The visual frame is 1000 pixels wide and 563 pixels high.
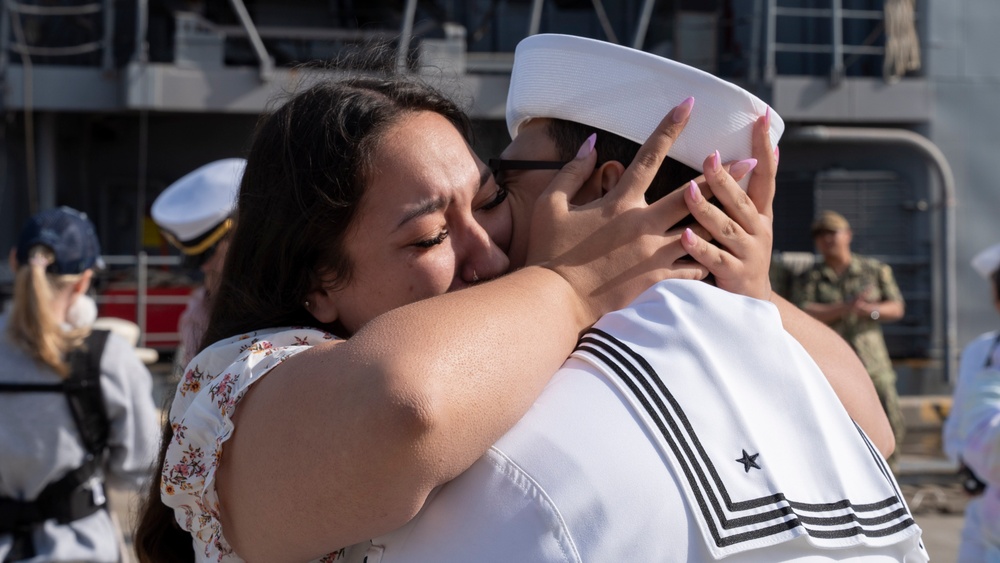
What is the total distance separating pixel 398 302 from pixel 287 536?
351 mm

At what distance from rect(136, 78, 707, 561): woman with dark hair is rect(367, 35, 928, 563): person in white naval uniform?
0.16ft

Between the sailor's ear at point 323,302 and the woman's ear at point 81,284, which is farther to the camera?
the woman's ear at point 81,284

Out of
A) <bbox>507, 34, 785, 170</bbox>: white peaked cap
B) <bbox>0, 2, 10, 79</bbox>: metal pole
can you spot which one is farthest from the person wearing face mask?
<bbox>0, 2, 10, 79</bbox>: metal pole

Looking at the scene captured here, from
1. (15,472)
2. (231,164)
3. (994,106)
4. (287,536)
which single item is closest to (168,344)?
(231,164)

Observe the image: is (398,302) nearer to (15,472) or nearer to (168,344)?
(15,472)

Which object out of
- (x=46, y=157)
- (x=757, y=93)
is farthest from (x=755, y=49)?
(x=46, y=157)

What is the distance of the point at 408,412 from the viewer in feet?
3.10

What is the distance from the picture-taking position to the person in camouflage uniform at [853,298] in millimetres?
6645

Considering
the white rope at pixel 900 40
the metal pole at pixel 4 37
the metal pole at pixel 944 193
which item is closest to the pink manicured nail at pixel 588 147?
the metal pole at pixel 944 193

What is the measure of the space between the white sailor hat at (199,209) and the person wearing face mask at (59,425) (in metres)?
0.87

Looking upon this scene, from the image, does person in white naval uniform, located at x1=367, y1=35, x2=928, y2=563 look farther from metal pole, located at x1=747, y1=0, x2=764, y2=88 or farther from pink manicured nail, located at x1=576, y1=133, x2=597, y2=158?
metal pole, located at x1=747, y1=0, x2=764, y2=88

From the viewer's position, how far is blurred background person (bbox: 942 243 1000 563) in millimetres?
2953

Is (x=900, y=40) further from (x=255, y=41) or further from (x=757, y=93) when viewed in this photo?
(x=255, y=41)

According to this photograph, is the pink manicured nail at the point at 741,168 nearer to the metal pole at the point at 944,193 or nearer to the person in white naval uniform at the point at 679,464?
the person in white naval uniform at the point at 679,464
